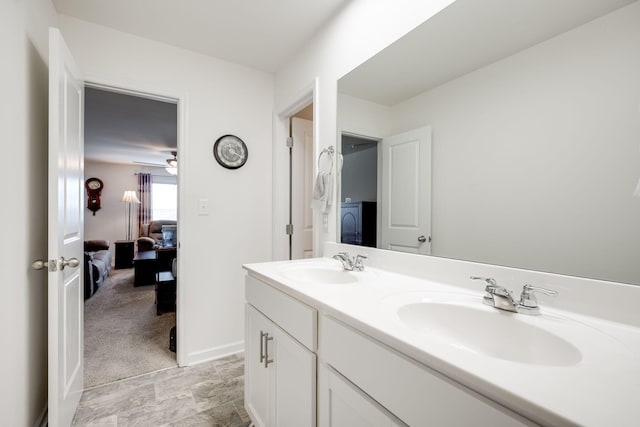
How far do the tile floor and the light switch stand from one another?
1166 millimetres

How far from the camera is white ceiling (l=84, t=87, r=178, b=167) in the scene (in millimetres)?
3123

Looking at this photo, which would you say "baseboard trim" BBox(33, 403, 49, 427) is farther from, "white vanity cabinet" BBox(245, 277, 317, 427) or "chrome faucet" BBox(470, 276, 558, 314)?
"chrome faucet" BBox(470, 276, 558, 314)

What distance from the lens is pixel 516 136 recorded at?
38.2 inches

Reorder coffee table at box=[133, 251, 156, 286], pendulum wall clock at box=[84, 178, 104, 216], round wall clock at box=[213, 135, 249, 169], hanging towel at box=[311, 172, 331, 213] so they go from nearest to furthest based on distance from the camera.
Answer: hanging towel at box=[311, 172, 331, 213] < round wall clock at box=[213, 135, 249, 169] < coffee table at box=[133, 251, 156, 286] < pendulum wall clock at box=[84, 178, 104, 216]

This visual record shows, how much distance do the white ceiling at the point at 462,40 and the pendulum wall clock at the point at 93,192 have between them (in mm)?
6949

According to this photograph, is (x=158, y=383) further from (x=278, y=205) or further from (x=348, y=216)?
(x=348, y=216)

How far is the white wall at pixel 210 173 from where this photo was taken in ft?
6.60

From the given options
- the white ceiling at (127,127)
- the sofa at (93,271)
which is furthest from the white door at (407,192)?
the sofa at (93,271)

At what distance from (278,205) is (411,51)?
1565mm

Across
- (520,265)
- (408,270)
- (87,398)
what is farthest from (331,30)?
(87,398)

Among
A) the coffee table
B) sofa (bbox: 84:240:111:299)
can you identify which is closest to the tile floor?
sofa (bbox: 84:240:111:299)

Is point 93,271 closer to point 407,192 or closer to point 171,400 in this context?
point 171,400

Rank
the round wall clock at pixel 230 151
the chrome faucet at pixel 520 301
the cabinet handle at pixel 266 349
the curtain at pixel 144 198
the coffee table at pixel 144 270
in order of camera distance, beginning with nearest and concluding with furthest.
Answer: the chrome faucet at pixel 520 301
the cabinet handle at pixel 266 349
the round wall clock at pixel 230 151
the coffee table at pixel 144 270
the curtain at pixel 144 198

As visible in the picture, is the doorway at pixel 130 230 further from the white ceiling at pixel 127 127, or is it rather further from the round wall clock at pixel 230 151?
the round wall clock at pixel 230 151
